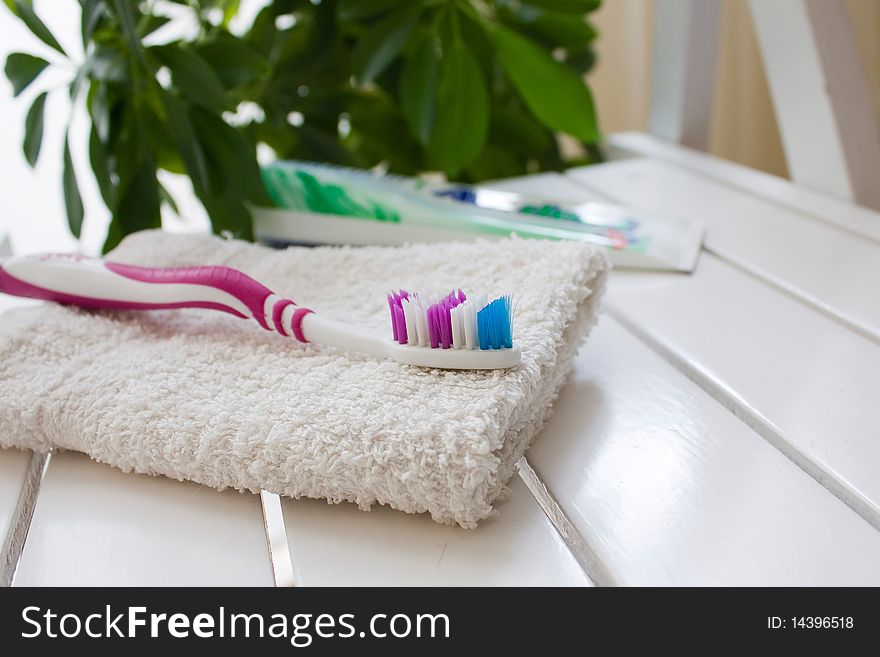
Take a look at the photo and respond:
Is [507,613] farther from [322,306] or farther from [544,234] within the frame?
[544,234]

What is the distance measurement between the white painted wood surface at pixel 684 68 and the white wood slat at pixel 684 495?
54 centimetres

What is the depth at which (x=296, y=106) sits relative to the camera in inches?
32.7

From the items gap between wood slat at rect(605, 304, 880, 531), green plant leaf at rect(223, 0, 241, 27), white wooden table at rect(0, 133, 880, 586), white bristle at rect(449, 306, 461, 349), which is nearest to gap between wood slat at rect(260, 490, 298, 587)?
white wooden table at rect(0, 133, 880, 586)

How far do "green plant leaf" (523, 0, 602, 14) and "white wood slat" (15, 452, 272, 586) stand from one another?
607 millimetres

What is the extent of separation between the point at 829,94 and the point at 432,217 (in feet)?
1.08

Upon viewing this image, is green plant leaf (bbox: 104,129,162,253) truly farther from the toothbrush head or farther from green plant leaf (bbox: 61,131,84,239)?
the toothbrush head

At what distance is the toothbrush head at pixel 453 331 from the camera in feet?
1.21

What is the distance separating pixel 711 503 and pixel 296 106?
0.60m

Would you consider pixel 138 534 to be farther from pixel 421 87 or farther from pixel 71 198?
pixel 421 87

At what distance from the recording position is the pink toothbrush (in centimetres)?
37

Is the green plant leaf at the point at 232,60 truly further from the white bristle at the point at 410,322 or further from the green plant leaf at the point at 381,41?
the white bristle at the point at 410,322

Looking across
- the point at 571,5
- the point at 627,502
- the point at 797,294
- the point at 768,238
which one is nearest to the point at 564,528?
the point at 627,502

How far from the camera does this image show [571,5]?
0.82m

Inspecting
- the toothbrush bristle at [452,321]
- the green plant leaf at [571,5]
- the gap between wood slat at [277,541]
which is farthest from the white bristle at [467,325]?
the green plant leaf at [571,5]
